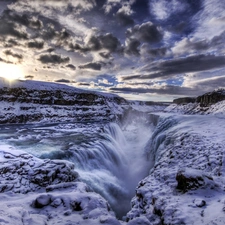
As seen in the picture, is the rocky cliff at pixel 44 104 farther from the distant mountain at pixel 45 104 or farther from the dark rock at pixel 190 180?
A: the dark rock at pixel 190 180

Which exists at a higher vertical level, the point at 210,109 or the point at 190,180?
the point at 210,109

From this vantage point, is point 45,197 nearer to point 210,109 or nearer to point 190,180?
point 190,180

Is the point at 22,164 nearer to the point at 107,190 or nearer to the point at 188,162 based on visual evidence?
the point at 107,190

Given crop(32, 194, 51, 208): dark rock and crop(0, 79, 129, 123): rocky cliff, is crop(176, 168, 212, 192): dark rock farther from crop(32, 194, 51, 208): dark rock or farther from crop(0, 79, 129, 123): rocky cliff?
crop(0, 79, 129, 123): rocky cliff

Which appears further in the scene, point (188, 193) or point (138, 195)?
point (138, 195)

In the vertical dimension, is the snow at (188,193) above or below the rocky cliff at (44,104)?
below

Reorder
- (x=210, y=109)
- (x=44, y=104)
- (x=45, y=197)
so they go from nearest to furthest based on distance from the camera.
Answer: (x=45, y=197) < (x=210, y=109) < (x=44, y=104)

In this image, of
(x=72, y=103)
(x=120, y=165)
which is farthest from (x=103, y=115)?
(x=120, y=165)

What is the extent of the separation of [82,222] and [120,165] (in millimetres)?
11299

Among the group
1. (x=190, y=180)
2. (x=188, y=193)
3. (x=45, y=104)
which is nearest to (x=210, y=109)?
(x=190, y=180)

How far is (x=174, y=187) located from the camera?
19.5ft

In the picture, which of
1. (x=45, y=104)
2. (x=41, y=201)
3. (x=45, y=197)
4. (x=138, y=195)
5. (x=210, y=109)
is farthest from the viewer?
(x=45, y=104)

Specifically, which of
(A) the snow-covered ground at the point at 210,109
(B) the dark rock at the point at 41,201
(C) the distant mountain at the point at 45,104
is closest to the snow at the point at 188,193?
(B) the dark rock at the point at 41,201

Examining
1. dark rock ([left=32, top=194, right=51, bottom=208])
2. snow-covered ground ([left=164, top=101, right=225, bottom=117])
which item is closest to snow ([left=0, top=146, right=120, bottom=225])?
dark rock ([left=32, top=194, right=51, bottom=208])
